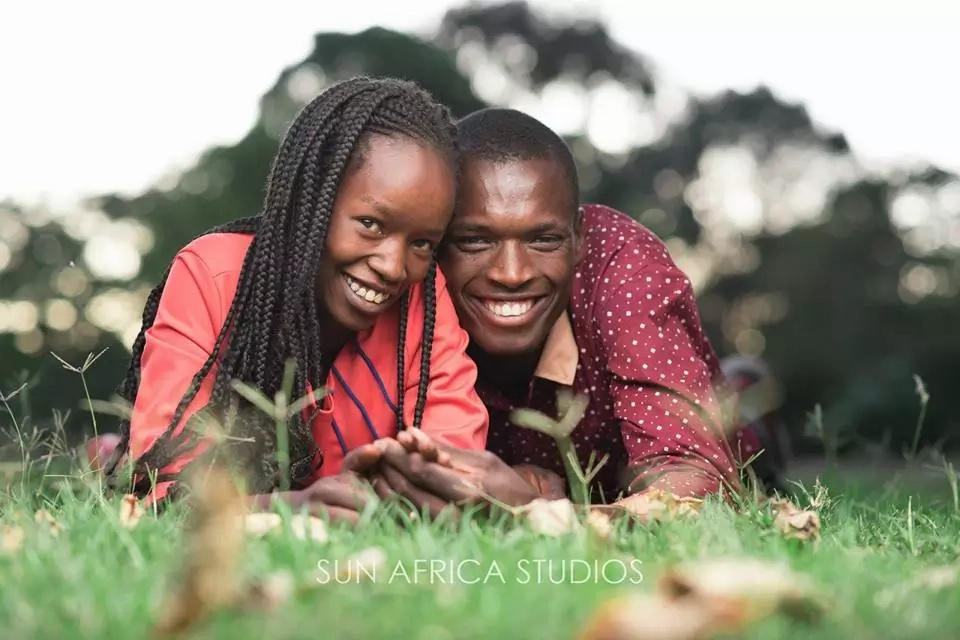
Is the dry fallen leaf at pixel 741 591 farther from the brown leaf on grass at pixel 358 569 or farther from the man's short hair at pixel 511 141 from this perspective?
the man's short hair at pixel 511 141

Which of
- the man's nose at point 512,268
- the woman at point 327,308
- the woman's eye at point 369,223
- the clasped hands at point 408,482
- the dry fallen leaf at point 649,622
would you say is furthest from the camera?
the man's nose at point 512,268

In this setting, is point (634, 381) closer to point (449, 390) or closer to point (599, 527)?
point (449, 390)

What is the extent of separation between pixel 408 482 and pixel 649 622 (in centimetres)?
148

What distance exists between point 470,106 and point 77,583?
1695 centimetres

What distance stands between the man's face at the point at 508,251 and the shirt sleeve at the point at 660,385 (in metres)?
0.22

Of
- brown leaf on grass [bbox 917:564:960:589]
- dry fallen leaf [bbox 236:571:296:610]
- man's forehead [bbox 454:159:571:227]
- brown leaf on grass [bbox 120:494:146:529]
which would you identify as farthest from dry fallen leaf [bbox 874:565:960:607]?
man's forehead [bbox 454:159:571:227]

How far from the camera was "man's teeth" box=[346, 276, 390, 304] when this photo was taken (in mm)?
3557

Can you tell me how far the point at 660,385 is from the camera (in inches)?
151

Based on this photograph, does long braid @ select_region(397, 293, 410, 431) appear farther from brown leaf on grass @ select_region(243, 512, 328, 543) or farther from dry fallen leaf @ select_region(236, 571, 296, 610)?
dry fallen leaf @ select_region(236, 571, 296, 610)

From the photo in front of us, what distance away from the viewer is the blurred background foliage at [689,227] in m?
13.1

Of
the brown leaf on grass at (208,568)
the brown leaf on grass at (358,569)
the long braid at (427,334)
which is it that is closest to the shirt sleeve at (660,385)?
the long braid at (427,334)

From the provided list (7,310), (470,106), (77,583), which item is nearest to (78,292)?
(7,310)

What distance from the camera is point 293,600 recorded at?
1.66 metres

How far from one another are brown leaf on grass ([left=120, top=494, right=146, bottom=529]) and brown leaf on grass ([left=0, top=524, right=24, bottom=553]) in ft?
0.75
